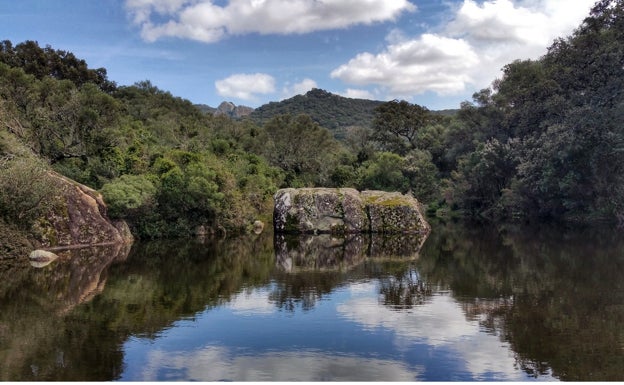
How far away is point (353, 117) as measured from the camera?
159250mm

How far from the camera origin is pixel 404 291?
1747 cm

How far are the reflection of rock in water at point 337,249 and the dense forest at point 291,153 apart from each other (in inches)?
263

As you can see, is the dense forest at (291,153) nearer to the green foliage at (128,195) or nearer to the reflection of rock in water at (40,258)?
the green foliage at (128,195)

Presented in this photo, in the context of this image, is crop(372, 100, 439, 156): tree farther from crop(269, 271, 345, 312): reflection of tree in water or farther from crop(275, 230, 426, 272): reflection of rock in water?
crop(269, 271, 345, 312): reflection of tree in water

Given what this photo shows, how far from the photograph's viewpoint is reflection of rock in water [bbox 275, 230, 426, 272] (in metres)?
24.3

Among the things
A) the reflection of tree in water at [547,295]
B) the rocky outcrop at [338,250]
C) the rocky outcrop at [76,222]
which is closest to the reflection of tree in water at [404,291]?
the reflection of tree in water at [547,295]

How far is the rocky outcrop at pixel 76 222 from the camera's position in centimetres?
2752

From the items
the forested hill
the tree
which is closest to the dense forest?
the tree

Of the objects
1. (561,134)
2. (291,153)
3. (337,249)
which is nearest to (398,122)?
(291,153)

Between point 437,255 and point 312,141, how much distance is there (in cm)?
4206

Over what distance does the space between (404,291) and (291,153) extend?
163ft

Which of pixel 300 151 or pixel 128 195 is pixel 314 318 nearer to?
pixel 128 195

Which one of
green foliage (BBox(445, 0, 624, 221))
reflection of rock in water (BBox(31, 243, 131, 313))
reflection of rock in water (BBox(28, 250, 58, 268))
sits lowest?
reflection of rock in water (BBox(31, 243, 131, 313))

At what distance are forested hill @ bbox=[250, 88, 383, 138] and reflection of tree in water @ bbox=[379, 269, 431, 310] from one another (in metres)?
123
